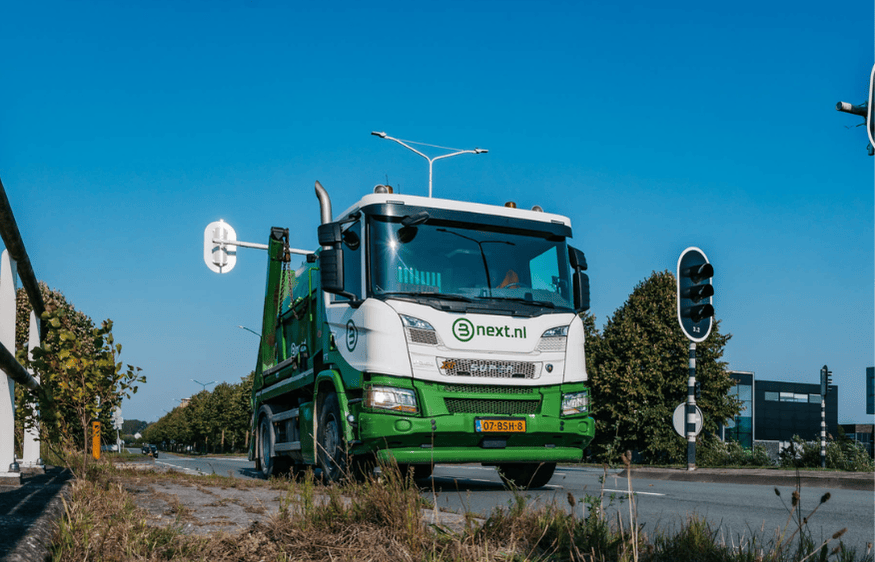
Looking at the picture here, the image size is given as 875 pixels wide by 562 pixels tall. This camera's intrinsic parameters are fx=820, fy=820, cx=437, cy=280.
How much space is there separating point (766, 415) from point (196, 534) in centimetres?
8334

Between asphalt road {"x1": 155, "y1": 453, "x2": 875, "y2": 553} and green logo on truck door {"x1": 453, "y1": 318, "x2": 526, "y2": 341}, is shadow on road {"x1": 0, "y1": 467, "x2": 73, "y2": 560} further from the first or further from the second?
green logo on truck door {"x1": 453, "y1": 318, "x2": 526, "y2": 341}

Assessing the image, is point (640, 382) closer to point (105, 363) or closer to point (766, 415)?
point (105, 363)

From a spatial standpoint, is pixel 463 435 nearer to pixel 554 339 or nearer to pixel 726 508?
pixel 554 339

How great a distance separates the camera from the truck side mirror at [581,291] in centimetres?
915

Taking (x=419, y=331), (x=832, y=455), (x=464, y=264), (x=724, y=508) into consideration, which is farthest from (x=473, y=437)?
(x=832, y=455)

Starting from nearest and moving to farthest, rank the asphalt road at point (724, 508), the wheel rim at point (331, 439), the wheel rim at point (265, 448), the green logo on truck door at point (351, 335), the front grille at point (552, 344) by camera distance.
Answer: the asphalt road at point (724, 508) → the green logo on truck door at point (351, 335) → the front grille at point (552, 344) → the wheel rim at point (331, 439) → the wheel rim at point (265, 448)

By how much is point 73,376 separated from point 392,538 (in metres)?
3.43

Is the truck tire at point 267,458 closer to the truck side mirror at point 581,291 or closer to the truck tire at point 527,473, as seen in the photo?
the truck tire at point 527,473

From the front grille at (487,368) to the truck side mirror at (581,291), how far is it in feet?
3.64

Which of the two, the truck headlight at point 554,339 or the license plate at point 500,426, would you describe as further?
the truck headlight at point 554,339

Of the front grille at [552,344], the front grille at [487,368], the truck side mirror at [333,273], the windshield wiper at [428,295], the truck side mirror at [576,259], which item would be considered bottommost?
the front grille at [487,368]

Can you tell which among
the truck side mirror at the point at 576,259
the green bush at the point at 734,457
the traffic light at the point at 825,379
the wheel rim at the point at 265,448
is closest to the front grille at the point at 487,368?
the truck side mirror at the point at 576,259

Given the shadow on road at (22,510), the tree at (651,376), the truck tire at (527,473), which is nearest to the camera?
the shadow on road at (22,510)

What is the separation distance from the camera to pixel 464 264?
8.73 metres
